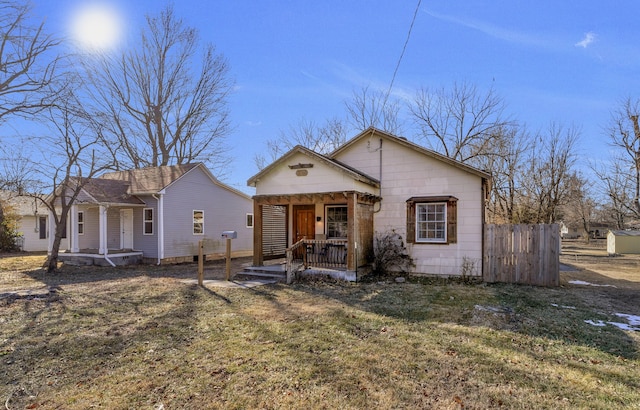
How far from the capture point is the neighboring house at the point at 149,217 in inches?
638

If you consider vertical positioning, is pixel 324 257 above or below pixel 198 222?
below

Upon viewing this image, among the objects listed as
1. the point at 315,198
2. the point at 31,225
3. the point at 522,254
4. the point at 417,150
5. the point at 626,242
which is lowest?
the point at 626,242

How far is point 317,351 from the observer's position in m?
5.00

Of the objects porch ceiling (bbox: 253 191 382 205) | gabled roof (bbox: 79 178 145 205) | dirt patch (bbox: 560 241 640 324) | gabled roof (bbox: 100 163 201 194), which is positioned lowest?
dirt patch (bbox: 560 241 640 324)

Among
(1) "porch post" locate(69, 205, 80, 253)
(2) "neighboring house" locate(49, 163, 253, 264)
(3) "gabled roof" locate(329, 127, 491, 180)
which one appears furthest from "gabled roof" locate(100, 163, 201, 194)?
(3) "gabled roof" locate(329, 127, 491, 180)

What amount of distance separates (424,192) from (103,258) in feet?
45.6

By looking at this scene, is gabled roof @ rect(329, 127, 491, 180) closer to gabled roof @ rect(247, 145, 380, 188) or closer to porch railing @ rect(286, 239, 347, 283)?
gabled roof @ rect(247, 145, 380, 188)

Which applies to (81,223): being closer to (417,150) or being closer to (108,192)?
(108,192)

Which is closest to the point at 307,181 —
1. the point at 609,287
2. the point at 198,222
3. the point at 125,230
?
the point at 198,222

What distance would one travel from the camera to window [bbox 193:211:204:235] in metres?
18.1

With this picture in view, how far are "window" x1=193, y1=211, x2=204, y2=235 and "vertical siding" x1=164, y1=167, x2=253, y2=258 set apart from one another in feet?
0.64

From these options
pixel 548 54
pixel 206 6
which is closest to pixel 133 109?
pixel 206 6

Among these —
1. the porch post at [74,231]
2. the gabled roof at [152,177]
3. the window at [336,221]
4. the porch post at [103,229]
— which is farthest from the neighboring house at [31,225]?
the window at [336,221]

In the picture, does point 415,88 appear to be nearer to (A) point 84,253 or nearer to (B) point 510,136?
(B) point 510,136
